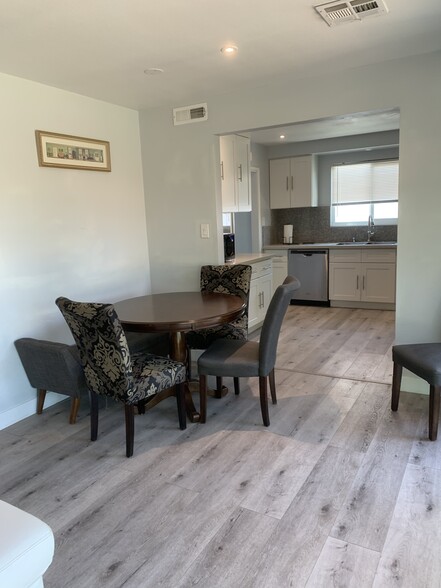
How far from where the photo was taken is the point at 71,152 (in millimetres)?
3400

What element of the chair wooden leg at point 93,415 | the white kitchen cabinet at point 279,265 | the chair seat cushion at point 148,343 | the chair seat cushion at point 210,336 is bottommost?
the chair wooden leg at point 93,415

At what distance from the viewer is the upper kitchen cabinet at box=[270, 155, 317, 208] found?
6.54 metres

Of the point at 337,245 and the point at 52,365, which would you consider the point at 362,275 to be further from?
the point at 52,365

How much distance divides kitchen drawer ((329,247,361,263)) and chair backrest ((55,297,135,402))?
4.39 m

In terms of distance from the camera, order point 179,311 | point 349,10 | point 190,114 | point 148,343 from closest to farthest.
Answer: point 349,10
point 179,311
point 148,343
point 190,114

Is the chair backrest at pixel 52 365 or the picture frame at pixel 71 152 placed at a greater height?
the picture frame at pixel 71 152

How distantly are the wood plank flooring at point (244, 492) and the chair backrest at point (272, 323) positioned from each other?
1.45ft

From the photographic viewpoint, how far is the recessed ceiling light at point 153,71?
9.58 feet

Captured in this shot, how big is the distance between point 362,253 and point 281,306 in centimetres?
369

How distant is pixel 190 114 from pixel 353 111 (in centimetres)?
141

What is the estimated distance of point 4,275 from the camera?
2.99m

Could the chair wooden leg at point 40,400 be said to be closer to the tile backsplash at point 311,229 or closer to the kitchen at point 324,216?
the kitchen at point 324,216

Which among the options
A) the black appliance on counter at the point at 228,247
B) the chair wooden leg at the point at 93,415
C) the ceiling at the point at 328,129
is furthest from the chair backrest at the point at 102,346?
the ceiling at the point at 328,129

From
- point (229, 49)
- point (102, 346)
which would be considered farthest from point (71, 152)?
point (102, 346)
